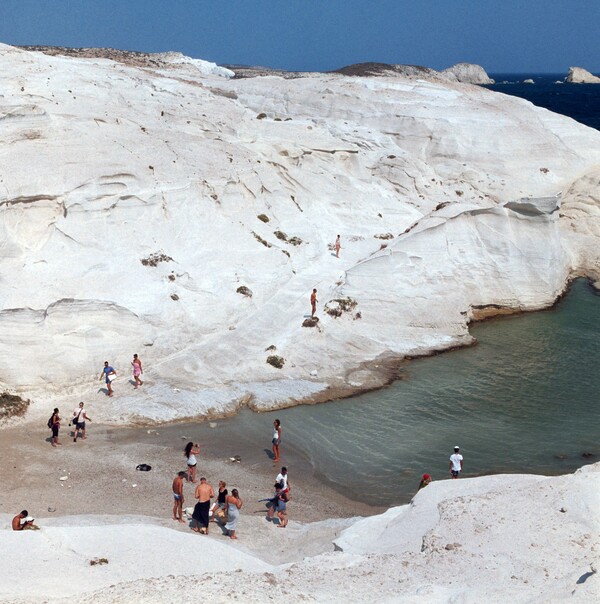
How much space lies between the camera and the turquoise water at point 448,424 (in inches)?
834

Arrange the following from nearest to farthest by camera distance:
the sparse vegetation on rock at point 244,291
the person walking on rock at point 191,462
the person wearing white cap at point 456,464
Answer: the person walking on rock at point 191,462 < the person wearing white cap at point 456,464 < the sparse vegetation on rock at point 244,291

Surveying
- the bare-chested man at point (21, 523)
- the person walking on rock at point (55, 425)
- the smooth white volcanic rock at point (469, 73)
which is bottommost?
the bare-chested man at point (21, 523)

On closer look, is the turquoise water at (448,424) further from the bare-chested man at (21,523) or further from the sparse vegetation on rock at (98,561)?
the sparse vegetation on rock at (98,561)

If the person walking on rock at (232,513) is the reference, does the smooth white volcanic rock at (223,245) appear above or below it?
above

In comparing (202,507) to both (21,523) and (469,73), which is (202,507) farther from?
(469,73)

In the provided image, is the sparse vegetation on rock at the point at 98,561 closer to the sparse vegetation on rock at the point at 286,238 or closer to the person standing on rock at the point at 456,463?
the person standing on rock at the point at 456,463

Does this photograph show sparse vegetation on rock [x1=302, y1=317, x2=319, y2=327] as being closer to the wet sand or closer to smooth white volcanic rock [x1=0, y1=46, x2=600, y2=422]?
smooth white volcanic rock [x1=0, y1=46, x2=600, y2=422]

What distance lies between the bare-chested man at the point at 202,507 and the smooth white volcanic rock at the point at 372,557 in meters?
0.32

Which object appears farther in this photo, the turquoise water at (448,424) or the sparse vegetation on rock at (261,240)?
the sparse vegetation on rock at (261,240)

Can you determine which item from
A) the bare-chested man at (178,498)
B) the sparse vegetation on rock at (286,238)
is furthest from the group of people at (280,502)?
the sparse vegetation on rock at (286,238)

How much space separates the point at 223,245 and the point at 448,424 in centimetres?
1131

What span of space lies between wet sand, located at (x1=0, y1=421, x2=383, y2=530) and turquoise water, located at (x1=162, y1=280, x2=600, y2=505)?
0.41 metres

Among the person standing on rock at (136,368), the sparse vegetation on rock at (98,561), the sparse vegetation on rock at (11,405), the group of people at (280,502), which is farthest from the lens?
the person standing on rock at (136,368)

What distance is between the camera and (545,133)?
45.8 meters
